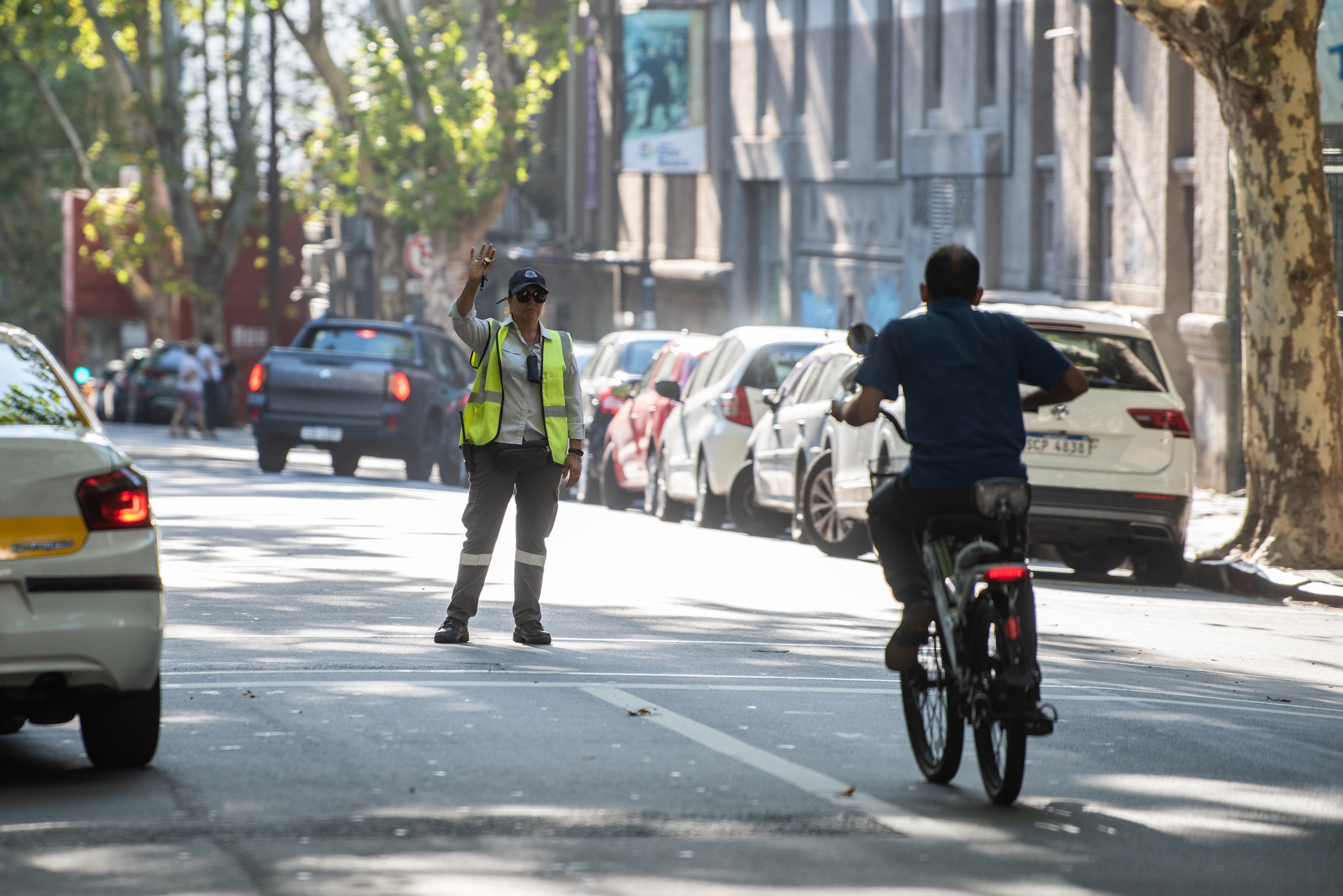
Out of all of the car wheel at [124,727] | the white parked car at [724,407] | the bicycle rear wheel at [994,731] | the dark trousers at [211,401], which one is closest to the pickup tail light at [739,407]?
the white parked car at [724,407]

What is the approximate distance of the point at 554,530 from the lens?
1820 cm

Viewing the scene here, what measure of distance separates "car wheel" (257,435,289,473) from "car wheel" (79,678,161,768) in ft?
63.1

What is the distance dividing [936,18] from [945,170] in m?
2.71

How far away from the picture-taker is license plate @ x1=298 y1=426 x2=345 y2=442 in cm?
2602

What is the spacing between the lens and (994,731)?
6.74 m

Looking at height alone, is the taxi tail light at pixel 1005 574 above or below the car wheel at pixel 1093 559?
above

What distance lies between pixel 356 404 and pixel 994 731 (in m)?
19.9

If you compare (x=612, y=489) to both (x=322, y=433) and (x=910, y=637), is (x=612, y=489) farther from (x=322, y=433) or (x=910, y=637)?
(x=910, y=637)

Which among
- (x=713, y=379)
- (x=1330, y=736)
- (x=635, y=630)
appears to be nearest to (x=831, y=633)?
(x=635, y=630)

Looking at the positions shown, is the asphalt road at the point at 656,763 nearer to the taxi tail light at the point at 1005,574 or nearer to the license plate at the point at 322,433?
the taxi tail light at the point at 1005,574

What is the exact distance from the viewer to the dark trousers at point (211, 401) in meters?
40.6

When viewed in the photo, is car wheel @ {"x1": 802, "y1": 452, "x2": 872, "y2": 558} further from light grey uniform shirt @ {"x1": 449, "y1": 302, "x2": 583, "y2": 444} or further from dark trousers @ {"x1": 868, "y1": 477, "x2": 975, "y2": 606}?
dark trousers @ {"x1": 868, "y1": 477, "x2": 975, "y2": 606}

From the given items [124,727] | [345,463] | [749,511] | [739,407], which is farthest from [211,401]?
[124,727]

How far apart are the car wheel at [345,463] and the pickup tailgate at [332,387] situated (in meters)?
0.70
